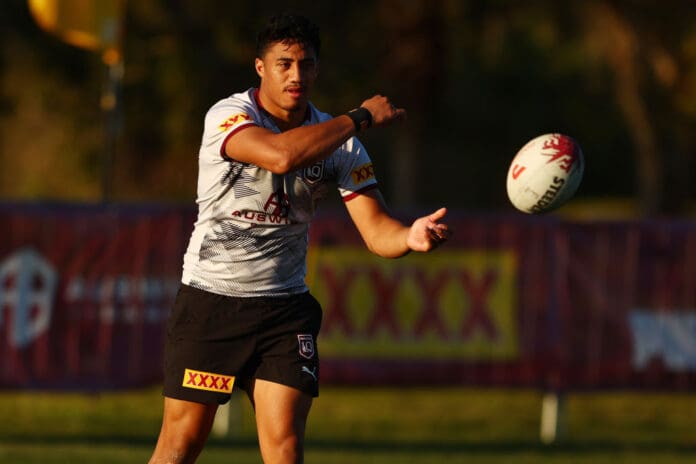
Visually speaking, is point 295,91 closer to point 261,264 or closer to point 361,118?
point 361,118

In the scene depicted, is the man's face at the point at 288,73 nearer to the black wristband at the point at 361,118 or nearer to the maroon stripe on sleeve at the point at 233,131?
the maroon stripe on sleeve at the point at 233,131

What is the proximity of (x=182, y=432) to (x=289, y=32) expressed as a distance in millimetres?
1811

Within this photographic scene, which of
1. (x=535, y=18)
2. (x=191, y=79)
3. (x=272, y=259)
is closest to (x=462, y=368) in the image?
(x=272, y=259)

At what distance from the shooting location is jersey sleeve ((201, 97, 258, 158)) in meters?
6.05

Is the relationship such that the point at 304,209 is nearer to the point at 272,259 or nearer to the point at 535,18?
the point at 272,259

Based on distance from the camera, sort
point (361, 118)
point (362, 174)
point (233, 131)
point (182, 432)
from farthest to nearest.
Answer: point (362, 174), point (182, 432), point (233, 131), point (361, 118)

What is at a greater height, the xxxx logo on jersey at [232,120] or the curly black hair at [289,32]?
the curly black hair at [289,32]

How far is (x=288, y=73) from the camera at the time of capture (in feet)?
20.1

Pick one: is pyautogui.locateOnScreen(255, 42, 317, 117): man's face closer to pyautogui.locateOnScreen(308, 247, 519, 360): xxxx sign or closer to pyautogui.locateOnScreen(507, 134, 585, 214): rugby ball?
pyautogui.locateOnScreen(507, 134, 585, 214): rugby ball

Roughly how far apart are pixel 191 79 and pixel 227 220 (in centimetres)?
1378

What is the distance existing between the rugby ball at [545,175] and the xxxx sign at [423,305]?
5205 mm

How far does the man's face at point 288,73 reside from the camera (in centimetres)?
609

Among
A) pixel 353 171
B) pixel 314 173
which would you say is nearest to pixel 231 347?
pixel 314 173

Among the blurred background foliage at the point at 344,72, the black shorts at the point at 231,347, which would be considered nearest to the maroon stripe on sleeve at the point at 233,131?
the black shorts at the point at 231,347
